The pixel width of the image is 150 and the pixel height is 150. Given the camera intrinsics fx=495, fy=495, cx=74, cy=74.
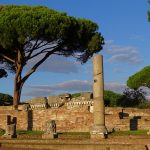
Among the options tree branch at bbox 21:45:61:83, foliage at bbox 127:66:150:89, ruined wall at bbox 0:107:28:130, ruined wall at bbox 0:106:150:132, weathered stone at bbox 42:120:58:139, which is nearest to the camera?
weathered stone at bbox 42:120:58:139

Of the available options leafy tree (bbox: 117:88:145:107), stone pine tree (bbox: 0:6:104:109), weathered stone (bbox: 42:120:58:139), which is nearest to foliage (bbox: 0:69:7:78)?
stone pine tree (bbox: 0:6:104:109)

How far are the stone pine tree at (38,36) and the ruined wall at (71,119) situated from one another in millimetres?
3336

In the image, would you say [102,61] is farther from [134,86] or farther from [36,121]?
[134,86]

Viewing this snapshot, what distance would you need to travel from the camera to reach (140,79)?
3762 cm

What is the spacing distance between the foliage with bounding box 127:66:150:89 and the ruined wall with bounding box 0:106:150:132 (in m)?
11.6

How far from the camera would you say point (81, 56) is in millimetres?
33312

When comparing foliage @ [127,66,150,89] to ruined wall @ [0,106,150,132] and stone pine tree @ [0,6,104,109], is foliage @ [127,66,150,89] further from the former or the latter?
ruined wall @ [0,106,150,132]

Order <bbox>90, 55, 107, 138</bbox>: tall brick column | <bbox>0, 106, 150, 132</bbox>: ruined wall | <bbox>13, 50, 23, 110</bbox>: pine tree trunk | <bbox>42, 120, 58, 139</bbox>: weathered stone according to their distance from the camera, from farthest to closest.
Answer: <bbox>13, 50, 23, 110</bbox>: pine tree trunk
<bbox>0, 106, 150, 132</bbox>: ruined wall
<bbox>42, 120, 58, 139</bbox>: weathered stone
<bbox>90, 55, 107, 138</bbox>: tall brick column

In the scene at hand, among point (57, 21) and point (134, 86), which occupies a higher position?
point (57, 21)

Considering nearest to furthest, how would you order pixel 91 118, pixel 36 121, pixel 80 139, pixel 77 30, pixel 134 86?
1. pixel 80 139
2. pixel 91 118
3. pixel 36 121
4. pixel 77 30
5. pixel 134 86

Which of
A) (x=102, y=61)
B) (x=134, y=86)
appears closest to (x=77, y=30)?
(x=134, y=86)

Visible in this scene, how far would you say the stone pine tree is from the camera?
2909 centimetres

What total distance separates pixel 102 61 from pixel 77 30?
12.8m

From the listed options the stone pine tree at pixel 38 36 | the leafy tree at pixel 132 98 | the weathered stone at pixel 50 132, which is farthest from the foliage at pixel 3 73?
the weathered stone at pixel 50 132
